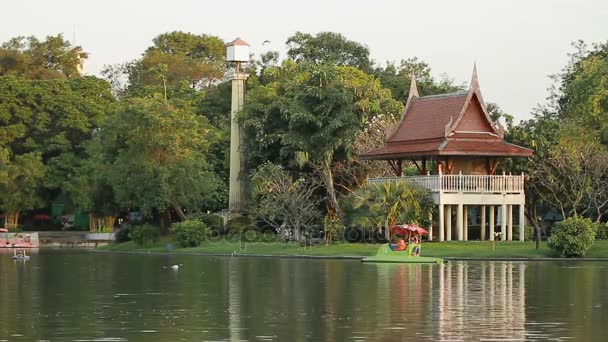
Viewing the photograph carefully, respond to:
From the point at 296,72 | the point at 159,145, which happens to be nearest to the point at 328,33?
the point at 296,72

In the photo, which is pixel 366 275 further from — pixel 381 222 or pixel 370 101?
pixel 370 101

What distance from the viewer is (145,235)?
2648 inches

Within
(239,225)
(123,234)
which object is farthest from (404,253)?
(123,234)

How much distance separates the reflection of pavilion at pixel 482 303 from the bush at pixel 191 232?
21.0 meters

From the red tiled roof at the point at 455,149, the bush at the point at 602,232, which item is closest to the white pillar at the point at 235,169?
the red tiled roof at the point at 455,149

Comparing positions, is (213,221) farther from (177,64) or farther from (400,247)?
(177,64)

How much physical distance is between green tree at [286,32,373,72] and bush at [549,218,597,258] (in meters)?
39.9

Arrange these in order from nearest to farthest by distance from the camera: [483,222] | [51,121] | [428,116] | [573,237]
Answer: [573,237]
[483,222]
[428,116]
[51,121]

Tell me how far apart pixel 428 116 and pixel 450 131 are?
102 inches

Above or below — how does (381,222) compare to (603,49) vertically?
below

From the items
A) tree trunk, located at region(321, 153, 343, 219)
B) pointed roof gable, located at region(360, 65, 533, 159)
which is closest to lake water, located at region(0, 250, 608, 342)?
pointed roof gable, located at region(360, 65, 533, 159)

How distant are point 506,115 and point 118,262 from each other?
2225cm

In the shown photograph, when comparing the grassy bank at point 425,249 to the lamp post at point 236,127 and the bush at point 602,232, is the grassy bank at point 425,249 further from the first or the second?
the lamp post at point 236,127

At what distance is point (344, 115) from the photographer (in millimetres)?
60906
